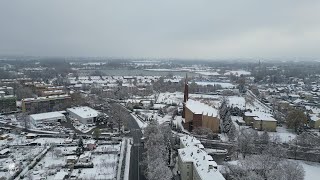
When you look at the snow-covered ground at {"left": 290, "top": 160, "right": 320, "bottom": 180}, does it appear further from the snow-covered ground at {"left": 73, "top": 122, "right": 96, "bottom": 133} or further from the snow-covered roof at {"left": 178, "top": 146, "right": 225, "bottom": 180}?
the snow-covered ground at {"left": 73, "top": 122, "right": 96, "bottom": 133}

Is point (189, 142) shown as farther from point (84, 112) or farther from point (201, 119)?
point (84, 112)

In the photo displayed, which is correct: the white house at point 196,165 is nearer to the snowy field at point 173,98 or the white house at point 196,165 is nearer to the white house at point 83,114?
the white house at point 83,114

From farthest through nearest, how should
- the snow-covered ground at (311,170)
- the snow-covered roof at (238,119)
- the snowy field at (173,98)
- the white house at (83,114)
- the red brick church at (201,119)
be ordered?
the snowy field at (173,98) → the snow-covered roof at (238,119) → the white house at (83,114) → the red brick church at (201,119) → the snow-covered ground at (311,170)

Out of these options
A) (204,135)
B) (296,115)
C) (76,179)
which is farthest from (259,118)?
(76,179)

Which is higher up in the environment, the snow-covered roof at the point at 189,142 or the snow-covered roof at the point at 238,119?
the snow-covered roof at the point at 189,142

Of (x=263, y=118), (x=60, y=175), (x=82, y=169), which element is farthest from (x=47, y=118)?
(x=263, y=118)

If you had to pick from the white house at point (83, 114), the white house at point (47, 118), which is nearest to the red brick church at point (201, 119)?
the white house at point (83, 114)

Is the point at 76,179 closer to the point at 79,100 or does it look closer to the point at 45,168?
the point at 45,168

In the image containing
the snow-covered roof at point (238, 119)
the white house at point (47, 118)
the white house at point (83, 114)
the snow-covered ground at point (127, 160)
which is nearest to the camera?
the snow-covered ground at point (127, 160)
